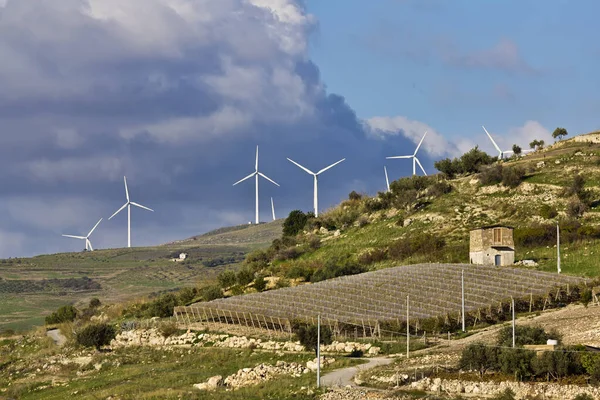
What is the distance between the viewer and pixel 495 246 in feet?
310

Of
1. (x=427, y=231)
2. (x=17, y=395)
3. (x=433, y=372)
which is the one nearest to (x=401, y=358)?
(x=433, y=372)

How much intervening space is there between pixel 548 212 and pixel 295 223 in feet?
155

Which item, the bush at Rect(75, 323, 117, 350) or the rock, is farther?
the bush at Rect(75, 323, 117, 350)

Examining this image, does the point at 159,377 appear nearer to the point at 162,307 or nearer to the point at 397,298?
the point at 397,298

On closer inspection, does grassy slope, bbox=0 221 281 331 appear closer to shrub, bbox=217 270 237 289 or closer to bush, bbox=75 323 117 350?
shrub, bbox=217 270 237 289

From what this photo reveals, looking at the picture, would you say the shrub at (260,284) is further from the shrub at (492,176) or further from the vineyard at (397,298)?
the shrub at (492,176)

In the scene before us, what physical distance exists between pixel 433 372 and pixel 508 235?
45909 millimetres

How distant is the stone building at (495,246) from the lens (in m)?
94.1

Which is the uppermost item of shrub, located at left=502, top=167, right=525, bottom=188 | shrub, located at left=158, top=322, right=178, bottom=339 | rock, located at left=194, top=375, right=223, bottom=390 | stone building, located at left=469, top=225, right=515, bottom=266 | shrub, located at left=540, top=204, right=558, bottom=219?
shrub, located at left=502, top=167, right=525, bottom=188

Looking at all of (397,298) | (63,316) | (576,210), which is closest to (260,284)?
(63,316)

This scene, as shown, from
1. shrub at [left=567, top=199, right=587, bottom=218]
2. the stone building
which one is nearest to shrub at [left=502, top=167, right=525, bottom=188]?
shrub at [left=567, top=199, right=587, bottom=218]

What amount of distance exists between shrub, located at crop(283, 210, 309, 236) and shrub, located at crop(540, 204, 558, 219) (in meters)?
43.1

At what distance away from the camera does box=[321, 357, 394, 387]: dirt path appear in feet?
168

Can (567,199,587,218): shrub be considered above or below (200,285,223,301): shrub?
above
